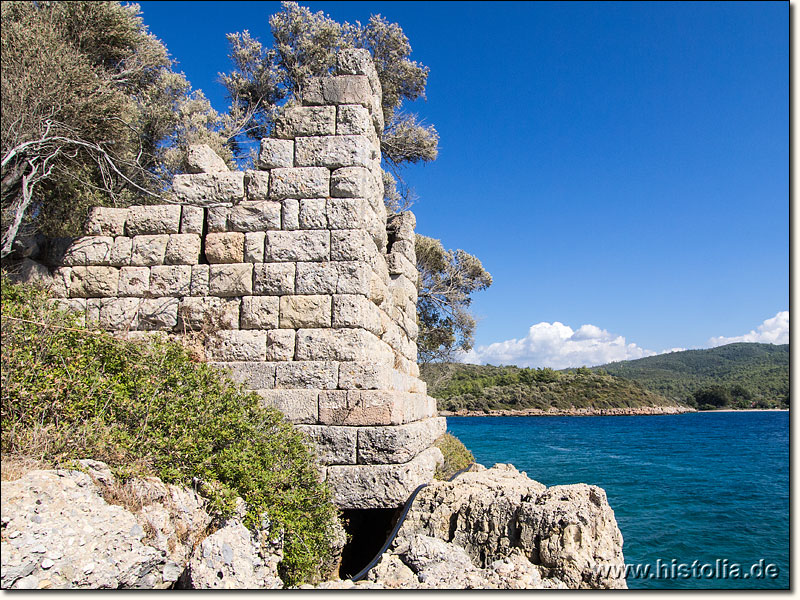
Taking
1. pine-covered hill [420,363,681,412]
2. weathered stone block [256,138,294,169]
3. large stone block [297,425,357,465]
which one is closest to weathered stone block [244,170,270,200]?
weathered stone block [256,138,294,169]

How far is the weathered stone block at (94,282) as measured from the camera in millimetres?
5535

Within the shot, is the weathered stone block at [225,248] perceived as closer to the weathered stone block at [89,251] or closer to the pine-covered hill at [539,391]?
the weathered stone block at [89,251]

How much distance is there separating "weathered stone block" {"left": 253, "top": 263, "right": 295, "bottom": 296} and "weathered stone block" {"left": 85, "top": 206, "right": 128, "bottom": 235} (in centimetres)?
167

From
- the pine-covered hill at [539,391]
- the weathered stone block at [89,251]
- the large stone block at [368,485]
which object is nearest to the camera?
the large stone block at [368,485]

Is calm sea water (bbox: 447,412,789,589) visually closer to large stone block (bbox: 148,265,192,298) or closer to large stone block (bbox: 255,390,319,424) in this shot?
large stone block (bbox: 255,390,319,424)

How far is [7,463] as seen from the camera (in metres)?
2.68

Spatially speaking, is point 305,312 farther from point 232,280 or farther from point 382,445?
point 382,445

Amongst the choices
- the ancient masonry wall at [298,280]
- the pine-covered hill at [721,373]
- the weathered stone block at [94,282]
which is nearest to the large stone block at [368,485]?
the ancient masonry wall at [298,280]

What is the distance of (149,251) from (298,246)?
160 centimetres

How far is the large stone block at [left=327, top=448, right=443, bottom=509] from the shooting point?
15.1ft

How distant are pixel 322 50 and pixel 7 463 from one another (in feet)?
43.3

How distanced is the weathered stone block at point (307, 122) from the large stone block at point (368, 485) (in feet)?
11.0

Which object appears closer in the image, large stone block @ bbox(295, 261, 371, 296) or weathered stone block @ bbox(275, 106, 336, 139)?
large stone block @ bbox(295, 261, 371, 296)

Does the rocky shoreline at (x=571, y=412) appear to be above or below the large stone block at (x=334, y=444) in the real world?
below
